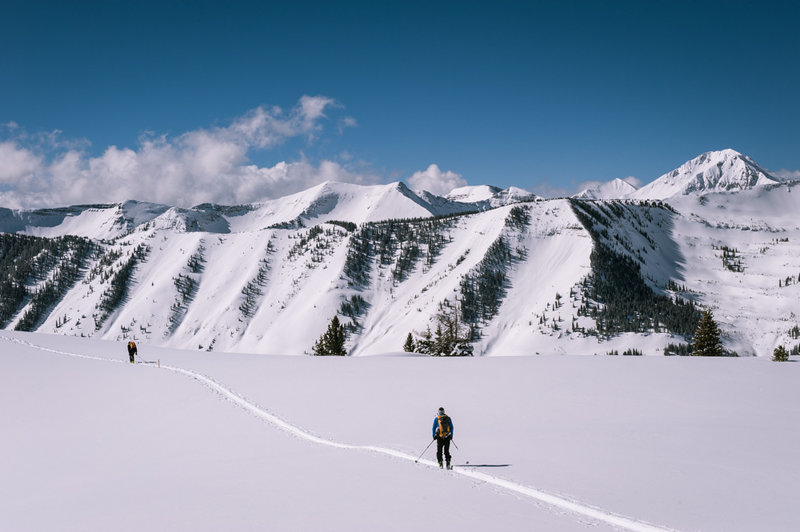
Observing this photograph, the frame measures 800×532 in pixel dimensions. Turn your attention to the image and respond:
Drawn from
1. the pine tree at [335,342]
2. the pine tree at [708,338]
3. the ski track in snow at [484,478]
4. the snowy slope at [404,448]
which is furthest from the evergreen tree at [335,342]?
the pine tree at [708,338]

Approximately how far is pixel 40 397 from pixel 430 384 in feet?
86.4

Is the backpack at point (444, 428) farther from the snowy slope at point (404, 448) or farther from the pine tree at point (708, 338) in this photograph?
the pine tree at point (708, 338)

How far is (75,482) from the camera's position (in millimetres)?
16172

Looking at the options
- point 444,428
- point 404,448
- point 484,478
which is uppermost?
point 444,428

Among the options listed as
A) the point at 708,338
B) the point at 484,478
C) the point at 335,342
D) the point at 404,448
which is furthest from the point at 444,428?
the point at 708,338

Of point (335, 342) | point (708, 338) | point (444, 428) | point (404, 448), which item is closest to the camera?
point (444, 428)

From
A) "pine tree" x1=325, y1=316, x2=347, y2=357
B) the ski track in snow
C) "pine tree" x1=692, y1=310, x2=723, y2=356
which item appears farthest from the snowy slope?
"pine tree" x1=325, y1=316, x2=347, y2=357

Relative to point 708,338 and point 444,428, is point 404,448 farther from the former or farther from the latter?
point 708,338

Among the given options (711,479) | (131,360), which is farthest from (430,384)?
(131,360)

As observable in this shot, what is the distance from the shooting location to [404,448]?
20.0m

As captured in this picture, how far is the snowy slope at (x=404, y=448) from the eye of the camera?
40.1 feet

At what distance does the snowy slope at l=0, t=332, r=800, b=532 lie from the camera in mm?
12211

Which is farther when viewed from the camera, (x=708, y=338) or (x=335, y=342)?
(x=335, y=342)

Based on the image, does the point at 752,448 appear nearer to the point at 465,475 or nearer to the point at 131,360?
the point at 465,475
